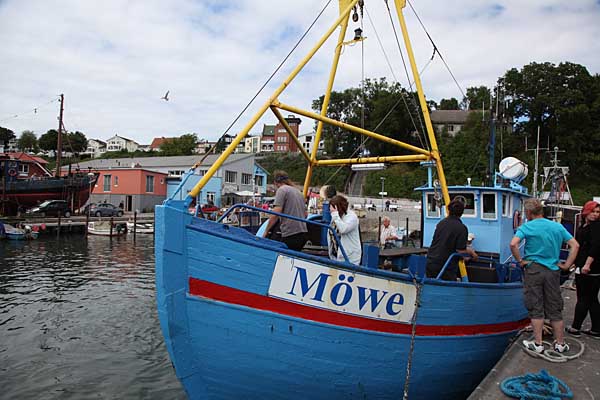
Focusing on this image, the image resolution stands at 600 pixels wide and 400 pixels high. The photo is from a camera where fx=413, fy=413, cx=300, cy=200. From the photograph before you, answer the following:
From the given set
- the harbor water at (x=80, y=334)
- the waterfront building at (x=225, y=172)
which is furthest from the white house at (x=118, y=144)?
the harbor water at (x=80, y=334)

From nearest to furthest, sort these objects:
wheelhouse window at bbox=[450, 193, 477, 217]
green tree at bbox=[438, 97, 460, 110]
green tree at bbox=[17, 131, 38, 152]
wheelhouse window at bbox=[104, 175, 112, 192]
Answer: wheelhouse window at bbox=[450, 193, 477, 217] < wheelhouse window at bbox=[104, 175, 112, 192] < green tree at bbox=[438, 97, 460, 110] < green tree at bbox=[17, 131, 38, 152]

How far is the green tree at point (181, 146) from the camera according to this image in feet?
264

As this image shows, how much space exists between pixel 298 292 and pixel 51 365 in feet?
19.3

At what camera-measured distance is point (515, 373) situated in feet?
13.8

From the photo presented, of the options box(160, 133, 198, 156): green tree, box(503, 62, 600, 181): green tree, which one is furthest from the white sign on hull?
box(160, 133, 198, 156): green tree

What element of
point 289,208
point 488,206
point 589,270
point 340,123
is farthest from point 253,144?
point 589,270

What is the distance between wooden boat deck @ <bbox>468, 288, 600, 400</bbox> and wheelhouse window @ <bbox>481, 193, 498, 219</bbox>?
3.79m

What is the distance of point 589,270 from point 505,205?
12.7 feet

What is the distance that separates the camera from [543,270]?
461 cm

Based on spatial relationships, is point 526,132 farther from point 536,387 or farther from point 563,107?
point 536,387

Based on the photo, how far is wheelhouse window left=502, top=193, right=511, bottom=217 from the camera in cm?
859

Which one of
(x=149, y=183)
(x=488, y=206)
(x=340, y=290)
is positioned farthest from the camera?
(x=149, y=183)

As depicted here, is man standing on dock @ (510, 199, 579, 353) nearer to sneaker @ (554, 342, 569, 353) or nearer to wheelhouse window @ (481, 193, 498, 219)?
sneaker @ (554, 342, 569, 353)

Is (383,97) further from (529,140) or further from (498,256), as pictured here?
(498,256)
